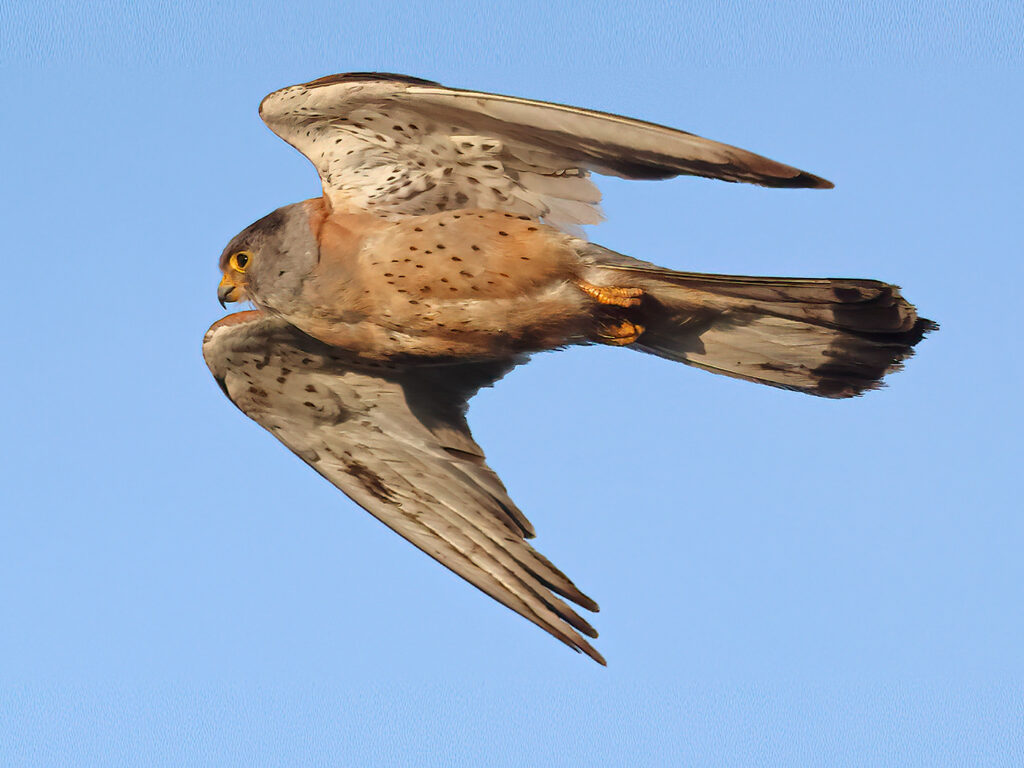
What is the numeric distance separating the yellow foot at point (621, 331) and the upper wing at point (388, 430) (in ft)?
3.26

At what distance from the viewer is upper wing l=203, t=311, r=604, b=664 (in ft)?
23.5

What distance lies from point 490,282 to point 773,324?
1424 mm

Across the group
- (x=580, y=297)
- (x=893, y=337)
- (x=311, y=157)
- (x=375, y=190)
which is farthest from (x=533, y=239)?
(x=893, y=337)

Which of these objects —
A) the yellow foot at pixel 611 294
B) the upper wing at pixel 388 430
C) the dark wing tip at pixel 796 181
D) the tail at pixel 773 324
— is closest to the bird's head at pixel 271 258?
the upper wing at pixel 388 430

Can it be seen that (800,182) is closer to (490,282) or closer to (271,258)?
(490,282)

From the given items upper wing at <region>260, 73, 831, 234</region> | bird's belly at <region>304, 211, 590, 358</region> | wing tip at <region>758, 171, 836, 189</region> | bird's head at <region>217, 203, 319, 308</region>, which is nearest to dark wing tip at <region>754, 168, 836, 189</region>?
wing tip at <region>758, 171, 836, 189</region>

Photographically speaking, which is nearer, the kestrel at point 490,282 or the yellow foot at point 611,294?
the kestrel at point 490,282

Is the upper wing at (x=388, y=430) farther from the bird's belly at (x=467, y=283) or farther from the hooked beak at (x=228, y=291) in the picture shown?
the bird's belly at (x=467, y=283)

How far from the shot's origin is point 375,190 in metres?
6.71

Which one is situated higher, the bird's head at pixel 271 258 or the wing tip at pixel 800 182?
the wing tip at pixel 800 182

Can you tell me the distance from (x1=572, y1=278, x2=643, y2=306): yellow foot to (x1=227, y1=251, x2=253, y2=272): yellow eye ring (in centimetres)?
193

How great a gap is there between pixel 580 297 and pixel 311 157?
5.52ft

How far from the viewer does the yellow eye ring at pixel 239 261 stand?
23.2 ft

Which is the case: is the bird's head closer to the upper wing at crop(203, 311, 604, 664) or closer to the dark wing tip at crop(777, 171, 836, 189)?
the upper wing at crop(203, 311, 604, 664)
